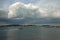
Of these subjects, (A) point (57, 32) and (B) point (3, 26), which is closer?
(B) point (3, 26)

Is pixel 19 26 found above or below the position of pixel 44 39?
above

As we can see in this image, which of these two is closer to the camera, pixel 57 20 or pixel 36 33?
pixel 57 20

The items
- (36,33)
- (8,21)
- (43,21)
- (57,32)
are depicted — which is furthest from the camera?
(36,33)

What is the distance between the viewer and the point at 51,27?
184cm

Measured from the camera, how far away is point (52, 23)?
178cm

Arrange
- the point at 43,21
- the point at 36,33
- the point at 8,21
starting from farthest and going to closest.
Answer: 1. the point at 36,33
2. the point at 43,21
3. the point at 8,21

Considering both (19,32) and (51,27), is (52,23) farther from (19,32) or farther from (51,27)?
(19,32)

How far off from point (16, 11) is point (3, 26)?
0.83 feet

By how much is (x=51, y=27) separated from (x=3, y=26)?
2.17 ft

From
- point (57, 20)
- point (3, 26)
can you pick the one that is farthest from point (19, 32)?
point (57, 20)

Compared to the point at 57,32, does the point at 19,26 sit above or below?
above

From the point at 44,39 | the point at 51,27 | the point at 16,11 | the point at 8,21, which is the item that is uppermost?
the point at 16,11

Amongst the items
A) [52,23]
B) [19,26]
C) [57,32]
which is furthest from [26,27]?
[57,32]

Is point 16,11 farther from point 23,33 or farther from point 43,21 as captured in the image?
point 23,33
